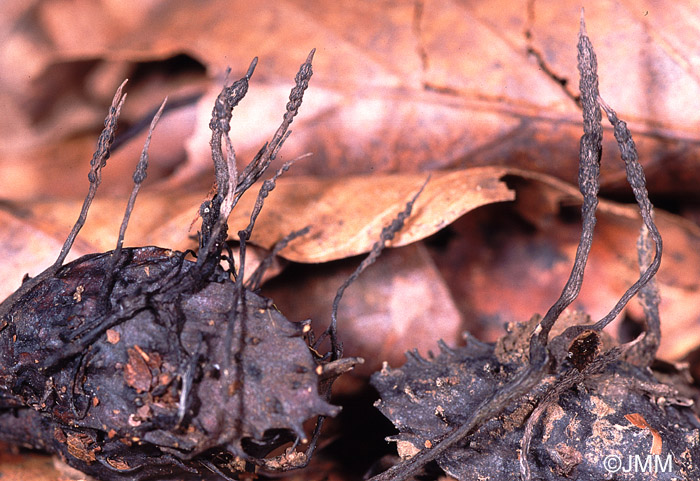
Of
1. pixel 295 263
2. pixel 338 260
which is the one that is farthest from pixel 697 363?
pixel 295 263

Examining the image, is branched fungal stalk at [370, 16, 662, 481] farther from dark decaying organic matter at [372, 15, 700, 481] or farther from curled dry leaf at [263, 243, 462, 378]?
curled dry leaf at [263, 243, 462, 378]

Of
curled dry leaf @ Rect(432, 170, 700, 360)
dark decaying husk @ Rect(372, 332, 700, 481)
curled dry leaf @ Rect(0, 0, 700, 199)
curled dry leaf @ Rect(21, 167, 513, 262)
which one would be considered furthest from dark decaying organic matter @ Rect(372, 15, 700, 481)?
curled dry leaf @ Rect(0, 0, 700, 199)

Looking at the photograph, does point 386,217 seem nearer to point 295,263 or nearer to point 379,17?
point 295,263

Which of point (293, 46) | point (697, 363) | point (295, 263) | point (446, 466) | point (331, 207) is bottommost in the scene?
point (446, 466)

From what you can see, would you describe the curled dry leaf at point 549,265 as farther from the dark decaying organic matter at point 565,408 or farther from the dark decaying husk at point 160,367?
the dark decaying husk at point 160,367

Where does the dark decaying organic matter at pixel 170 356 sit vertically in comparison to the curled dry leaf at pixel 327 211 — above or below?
below

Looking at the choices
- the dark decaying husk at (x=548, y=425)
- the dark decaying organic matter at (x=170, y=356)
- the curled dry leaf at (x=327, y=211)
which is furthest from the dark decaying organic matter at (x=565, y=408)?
the curled dry leaf at (x=327, y=211)
